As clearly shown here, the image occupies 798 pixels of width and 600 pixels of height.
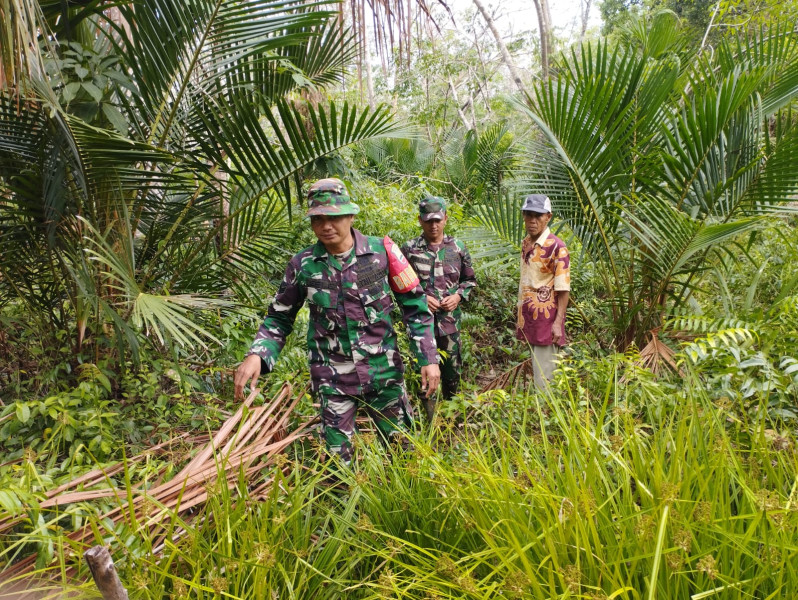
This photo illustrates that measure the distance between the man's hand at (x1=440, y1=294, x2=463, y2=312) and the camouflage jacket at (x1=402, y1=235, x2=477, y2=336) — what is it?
0.05 metres

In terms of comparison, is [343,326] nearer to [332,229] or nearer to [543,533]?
[332,229]

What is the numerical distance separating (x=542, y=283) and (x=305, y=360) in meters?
1.85

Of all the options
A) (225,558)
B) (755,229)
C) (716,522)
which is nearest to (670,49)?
(755,229)

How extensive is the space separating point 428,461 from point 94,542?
3.82 feet

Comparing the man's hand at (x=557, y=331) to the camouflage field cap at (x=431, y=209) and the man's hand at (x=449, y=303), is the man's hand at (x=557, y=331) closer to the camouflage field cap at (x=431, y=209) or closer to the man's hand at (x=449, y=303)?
the man's hand at (x=449, y=303)

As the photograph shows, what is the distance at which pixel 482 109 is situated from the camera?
20.1m

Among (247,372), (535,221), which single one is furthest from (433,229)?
(247,372)

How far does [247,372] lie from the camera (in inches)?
99.2

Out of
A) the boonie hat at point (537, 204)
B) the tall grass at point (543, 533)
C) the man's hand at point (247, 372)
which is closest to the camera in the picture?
the tall grass at point (543, 533)

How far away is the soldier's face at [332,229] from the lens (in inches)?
104

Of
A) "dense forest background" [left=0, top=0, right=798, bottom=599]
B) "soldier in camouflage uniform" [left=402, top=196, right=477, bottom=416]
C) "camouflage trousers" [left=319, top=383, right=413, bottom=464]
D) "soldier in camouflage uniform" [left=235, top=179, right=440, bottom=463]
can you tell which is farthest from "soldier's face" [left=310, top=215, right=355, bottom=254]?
"soldier in camouflage uniform" [left=402, top=196, right=477, bottom=416]

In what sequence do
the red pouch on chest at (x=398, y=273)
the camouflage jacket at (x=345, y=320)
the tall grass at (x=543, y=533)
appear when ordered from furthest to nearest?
the red pouch on chest at (x=398, y=273) → the camouflage jacket at (x=345, y=320) → the tall grass at (x=543, y=533)

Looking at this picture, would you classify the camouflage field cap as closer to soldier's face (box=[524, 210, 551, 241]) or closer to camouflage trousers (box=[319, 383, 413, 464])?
soldier's face (box=[524, 210, 551, 241])

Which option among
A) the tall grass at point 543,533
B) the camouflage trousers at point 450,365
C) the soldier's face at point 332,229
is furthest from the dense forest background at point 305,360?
the soldier's face at point 332,229
